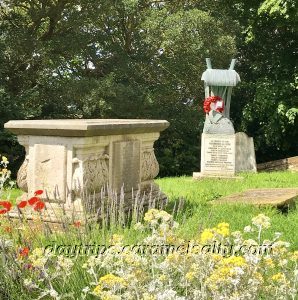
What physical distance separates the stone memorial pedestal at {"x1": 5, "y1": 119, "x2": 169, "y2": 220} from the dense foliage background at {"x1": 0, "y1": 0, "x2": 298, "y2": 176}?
731cm

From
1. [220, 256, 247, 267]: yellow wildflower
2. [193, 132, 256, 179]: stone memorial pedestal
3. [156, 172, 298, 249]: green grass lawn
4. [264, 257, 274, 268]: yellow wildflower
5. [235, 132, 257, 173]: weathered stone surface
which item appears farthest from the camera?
[235, 132, 257, 173]: weathered stone surface

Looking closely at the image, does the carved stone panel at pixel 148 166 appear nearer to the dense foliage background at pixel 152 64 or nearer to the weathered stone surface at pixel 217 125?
the weathered stone surface at pixel 217 125

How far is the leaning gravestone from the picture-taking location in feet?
42.5

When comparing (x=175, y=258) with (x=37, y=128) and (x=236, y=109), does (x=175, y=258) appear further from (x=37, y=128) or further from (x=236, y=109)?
(x=236, y=109)

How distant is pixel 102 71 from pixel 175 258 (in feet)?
48.6

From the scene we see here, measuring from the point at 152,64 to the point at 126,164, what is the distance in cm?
1069

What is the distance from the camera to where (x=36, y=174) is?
631 cm

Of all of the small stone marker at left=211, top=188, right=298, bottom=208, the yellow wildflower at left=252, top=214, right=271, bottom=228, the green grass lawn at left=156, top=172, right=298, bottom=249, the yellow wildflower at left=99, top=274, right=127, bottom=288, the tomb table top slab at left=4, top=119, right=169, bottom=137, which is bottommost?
the green grass lawn at left=156, top=172, right=298, bottom=249

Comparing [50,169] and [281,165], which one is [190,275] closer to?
[50,169]

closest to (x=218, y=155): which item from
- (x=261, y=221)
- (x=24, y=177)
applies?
(x=24, y=177)

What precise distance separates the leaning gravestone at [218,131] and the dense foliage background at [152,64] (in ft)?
9.04

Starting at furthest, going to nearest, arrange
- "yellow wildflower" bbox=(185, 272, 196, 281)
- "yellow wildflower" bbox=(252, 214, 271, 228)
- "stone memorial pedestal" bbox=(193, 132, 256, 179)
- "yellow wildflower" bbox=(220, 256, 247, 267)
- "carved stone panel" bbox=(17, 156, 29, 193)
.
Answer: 1. "stone memorial pedestal" bbox=(193, 132, 256, 179)
2. "carved stone panel" bbox=(17, 156, 29, 193)
3. "yellow wildflower" bbox=(252, 214, 271, 228)
4. "yellow wildflower" bbox=(185, 272, 196, 281)
5. "yellow wildflower" bbox=(220, 256, 247, 267)

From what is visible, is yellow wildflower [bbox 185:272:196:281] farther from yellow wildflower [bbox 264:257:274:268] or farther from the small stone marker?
the small stone marker

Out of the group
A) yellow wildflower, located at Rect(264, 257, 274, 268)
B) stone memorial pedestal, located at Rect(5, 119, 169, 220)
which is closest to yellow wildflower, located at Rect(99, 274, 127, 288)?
yellow wildflower, located at Rect(264, 257, 274, 268)
